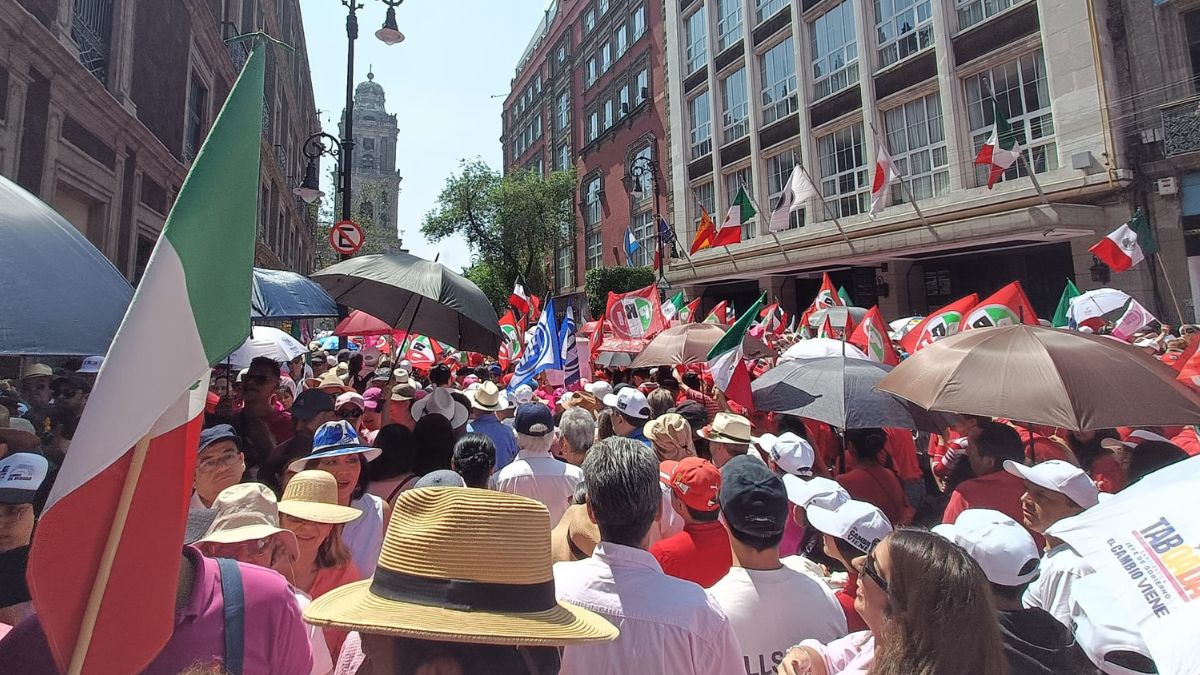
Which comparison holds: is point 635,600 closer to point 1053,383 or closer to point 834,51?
point 1053,383

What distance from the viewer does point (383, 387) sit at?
7.15 metres

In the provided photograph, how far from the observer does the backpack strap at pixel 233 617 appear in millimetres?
1489

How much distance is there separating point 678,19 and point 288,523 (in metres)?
28.8

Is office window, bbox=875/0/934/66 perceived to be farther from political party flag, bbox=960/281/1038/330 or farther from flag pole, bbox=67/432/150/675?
flag pole, bbox=67/432/150/675

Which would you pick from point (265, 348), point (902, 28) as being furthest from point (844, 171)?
point (265, 348)

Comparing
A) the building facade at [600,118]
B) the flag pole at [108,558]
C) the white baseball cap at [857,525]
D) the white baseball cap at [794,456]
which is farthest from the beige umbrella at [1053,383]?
the building facade at [600,118]

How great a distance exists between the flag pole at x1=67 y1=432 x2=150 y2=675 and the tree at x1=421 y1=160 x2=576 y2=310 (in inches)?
1345

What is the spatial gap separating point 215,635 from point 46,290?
138cm

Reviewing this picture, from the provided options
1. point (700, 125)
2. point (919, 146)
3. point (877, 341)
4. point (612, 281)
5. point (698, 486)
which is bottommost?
point (698, 486)

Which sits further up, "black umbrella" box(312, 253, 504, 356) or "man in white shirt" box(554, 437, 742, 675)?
"black umbrella" box(312, 253, 504, 356)

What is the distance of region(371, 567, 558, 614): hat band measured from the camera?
50.2 inches

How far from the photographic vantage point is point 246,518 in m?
2.04

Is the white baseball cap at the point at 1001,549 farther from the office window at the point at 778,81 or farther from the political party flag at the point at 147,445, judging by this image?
the office window at the point at 778,81

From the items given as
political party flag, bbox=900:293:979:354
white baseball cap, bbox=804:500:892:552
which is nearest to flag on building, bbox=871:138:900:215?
political party flag, bbox=900:293:979:354
